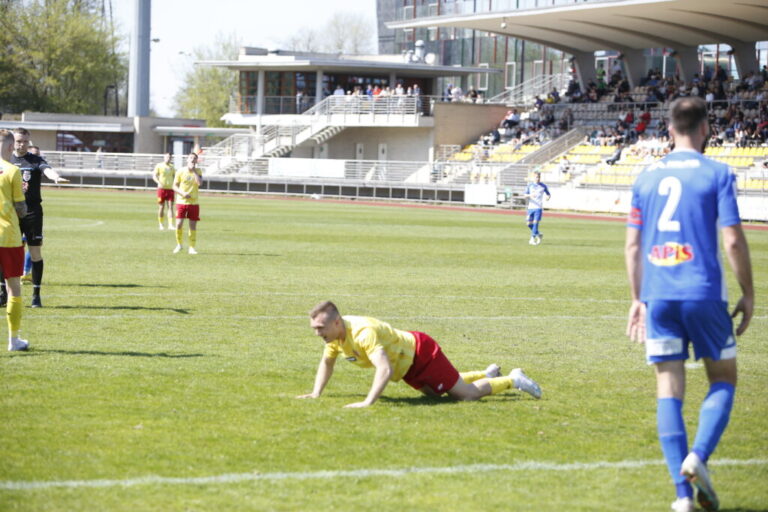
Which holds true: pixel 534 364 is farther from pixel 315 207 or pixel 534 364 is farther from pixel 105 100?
pixel 105 100

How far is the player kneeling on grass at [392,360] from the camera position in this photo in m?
7.60

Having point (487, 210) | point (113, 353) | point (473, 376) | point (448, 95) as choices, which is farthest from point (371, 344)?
point (448, 95)

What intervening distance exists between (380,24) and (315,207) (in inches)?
1834

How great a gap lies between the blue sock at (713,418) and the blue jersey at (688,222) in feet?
1.66

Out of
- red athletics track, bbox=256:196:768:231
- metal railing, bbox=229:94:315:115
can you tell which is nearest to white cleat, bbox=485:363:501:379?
red athletics track, bbox=256:196:768:231

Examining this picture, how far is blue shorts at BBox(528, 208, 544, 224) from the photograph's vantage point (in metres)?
26.9

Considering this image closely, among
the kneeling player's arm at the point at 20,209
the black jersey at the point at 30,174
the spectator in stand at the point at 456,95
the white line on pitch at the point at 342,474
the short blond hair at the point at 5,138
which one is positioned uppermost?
the spectator in stand at the point at 456,95

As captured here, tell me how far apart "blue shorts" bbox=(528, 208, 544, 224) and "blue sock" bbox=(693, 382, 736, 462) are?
69.4 feet

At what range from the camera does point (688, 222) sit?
18.5 feet

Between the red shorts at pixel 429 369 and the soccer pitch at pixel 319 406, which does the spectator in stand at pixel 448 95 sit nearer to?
the soccer pitch at pixel 319 406

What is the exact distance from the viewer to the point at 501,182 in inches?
2064

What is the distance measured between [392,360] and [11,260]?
13.5 feet

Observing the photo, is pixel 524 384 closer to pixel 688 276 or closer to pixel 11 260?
pixel 688 276

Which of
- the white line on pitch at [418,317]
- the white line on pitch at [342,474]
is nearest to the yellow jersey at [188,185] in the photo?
the white line on pitch at [418,317]
